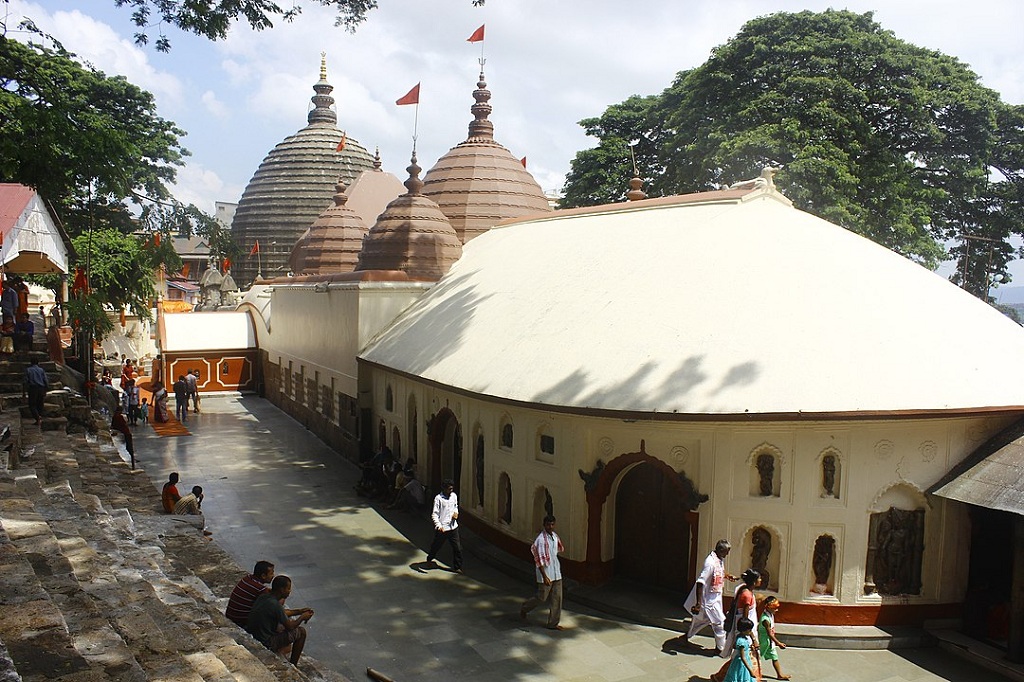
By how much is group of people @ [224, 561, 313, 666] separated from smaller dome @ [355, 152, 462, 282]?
45.8 feet

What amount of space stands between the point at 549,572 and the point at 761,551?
9.75 ft

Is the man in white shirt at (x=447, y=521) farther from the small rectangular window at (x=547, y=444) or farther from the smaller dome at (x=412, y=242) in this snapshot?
the smaller dome at (x=412, y=242)

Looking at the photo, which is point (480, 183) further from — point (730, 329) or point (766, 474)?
point (766, 474)

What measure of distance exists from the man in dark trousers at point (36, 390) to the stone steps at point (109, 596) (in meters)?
4.06

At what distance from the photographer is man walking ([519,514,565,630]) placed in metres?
10.3

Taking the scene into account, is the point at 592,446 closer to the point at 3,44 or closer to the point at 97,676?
the point at 97,676

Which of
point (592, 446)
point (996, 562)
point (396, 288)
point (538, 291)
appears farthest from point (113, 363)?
point (996, 562)

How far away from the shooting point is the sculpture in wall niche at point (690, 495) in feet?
34.9

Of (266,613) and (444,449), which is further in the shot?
(444,449)

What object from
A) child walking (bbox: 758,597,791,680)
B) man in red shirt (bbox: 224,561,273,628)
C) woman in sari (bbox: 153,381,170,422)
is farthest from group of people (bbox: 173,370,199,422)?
child walking (bbox: 758,597,791,680)

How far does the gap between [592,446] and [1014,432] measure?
568 centimetres

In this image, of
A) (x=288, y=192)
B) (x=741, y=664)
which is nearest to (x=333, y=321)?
(x=741, y=664)

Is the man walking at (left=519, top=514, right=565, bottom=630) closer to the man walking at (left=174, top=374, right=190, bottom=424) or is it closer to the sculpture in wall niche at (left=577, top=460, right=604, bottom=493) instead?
the sculpture in wall niche at (left=577, top=460, right=604, bottom=493)

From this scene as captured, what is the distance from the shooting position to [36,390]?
13.8m
